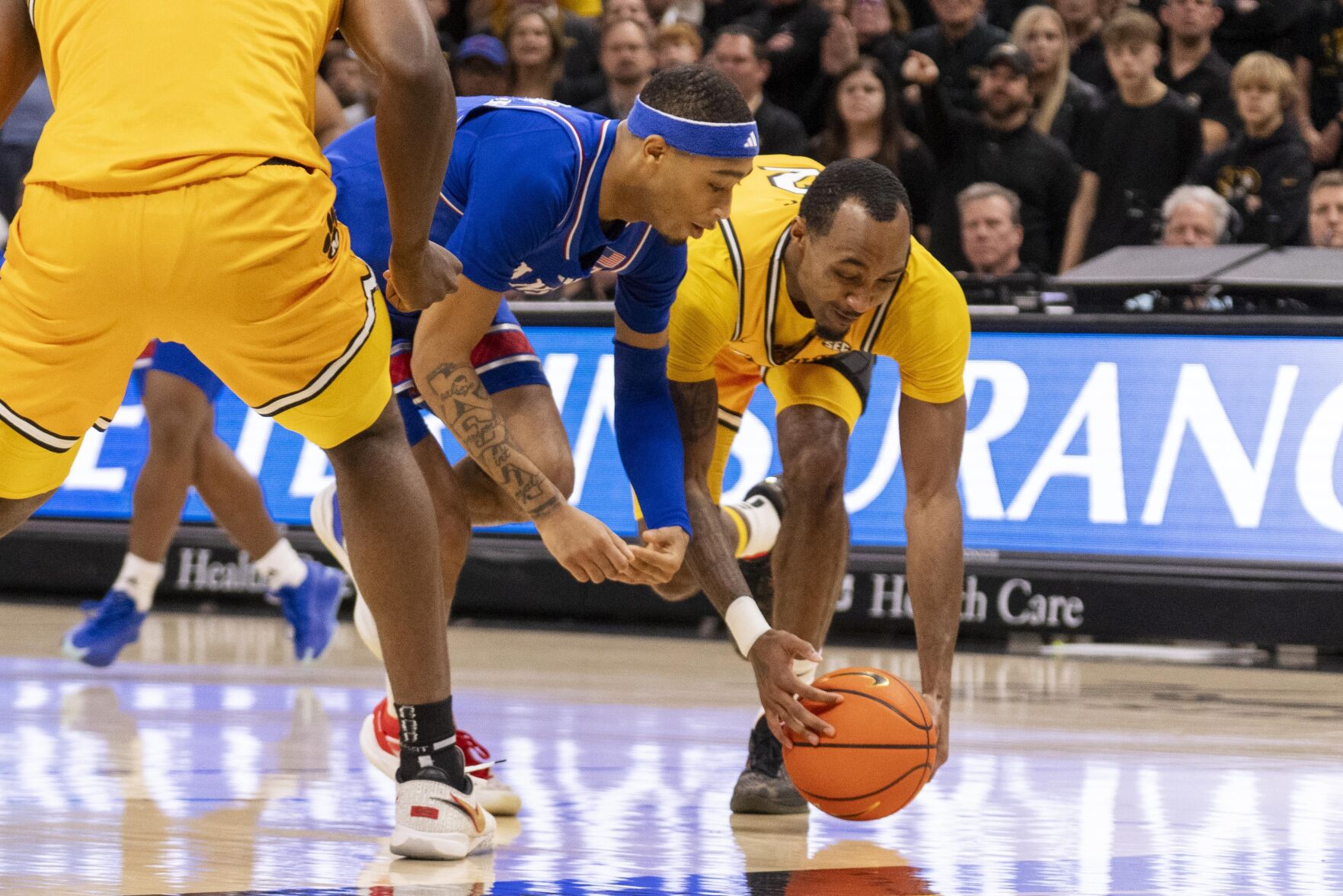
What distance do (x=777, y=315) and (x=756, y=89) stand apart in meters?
6.49

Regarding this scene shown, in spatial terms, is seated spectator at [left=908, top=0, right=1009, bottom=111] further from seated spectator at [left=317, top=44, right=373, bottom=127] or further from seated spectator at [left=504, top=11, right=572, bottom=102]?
seated spectator at [left=317, top=44, right=373, bottom=127]

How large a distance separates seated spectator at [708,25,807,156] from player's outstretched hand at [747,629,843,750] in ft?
22.6

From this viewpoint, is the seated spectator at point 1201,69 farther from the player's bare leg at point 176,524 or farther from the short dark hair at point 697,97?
the short dark hair at point 697,97

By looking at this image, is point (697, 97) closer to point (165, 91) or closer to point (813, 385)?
point (165, 91)

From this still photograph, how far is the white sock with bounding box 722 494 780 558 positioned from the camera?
6797mm

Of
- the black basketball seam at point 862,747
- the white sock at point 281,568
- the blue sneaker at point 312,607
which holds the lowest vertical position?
the blue sneaker at point 312,607

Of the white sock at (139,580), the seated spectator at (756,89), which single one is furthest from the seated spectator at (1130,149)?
the white sock at (139,580)

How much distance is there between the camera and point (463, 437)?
469 cm

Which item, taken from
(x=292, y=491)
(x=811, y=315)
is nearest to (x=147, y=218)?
(x=811, y=315)

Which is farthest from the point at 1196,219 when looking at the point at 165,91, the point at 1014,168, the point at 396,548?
the point at 165,91

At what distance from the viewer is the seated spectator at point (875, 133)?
11.3 metres

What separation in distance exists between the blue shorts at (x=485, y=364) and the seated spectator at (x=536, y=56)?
22.9ft

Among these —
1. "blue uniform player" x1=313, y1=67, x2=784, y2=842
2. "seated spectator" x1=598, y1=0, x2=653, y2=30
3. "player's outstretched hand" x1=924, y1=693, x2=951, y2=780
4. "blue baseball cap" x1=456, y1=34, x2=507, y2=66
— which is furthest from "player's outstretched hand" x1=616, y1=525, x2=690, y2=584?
"seated spectator" x1=598, y1=0, x2=653, y2=30

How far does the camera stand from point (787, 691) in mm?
4672
